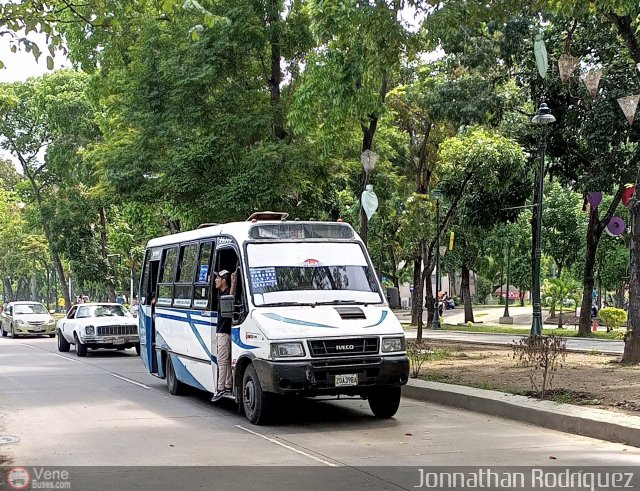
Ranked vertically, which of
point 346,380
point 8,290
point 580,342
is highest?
point 8,290

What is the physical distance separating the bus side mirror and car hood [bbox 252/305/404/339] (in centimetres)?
44

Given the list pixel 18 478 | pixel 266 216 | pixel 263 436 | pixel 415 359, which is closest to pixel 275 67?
pixel 415 359

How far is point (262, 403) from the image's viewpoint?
10.5 meters

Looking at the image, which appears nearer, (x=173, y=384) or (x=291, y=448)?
(x=291, y=448)

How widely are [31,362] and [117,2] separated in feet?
48.9

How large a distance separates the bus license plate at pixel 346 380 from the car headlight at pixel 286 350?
1.87 feet

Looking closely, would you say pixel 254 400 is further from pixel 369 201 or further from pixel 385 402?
pixel 369 201

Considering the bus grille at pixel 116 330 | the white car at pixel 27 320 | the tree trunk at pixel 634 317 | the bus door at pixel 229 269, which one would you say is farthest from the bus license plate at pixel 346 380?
the white car at pixel 27 320

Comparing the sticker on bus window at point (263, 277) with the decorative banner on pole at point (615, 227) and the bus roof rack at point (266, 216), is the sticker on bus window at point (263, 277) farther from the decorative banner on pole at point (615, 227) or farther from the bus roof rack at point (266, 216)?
the decorative banner on pole at point (615, 227)

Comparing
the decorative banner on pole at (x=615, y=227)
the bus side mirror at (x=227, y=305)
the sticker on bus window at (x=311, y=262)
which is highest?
the decorative banner on pole at (x=615, y=227)

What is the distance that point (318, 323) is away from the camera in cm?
1041

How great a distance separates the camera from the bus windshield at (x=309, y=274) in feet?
36.4

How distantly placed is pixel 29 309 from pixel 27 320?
1.64 m

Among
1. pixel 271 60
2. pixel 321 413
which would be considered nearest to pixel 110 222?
pixel 271 60
